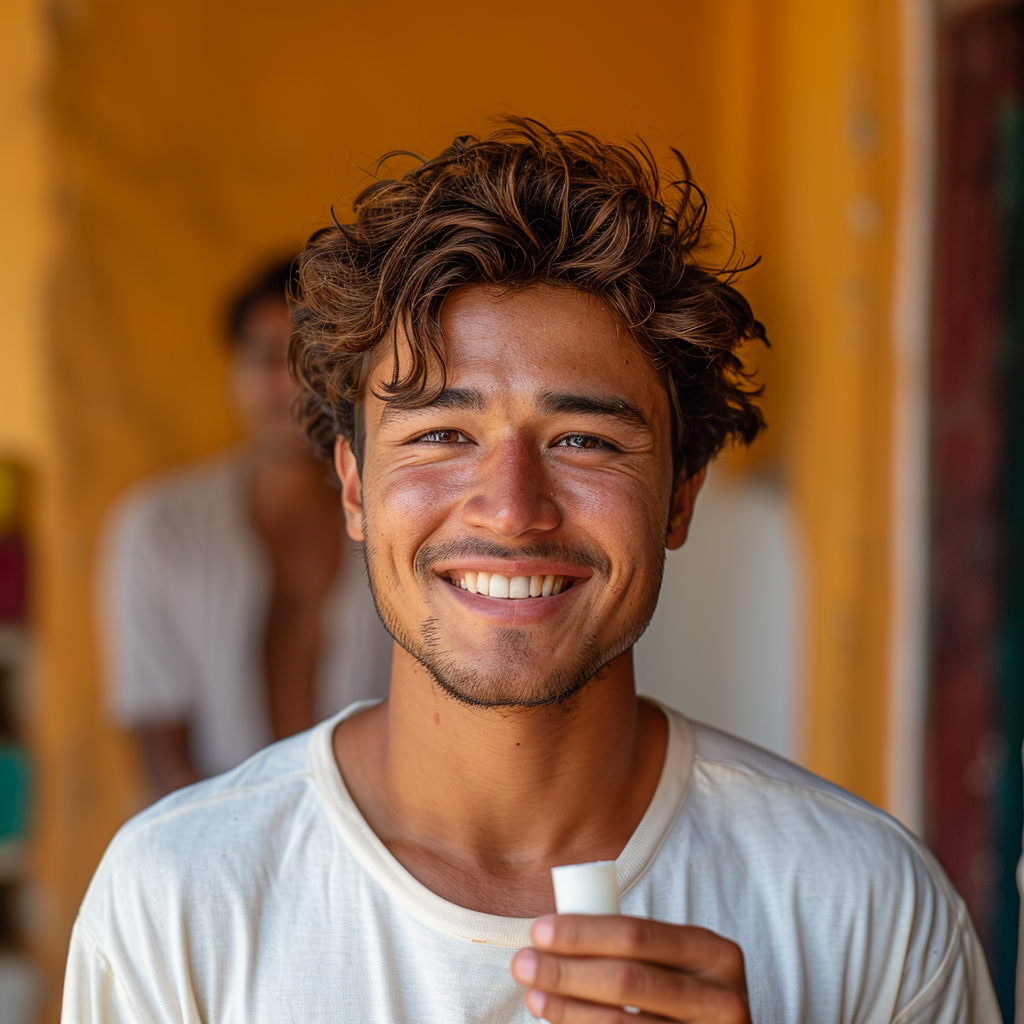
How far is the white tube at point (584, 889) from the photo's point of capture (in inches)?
41.9

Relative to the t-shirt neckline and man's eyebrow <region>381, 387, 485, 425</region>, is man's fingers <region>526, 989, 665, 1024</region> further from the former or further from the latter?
man's eyebrow <region>381, 387, 485, 425</region>

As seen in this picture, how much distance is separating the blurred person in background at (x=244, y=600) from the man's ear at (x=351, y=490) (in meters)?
1.37

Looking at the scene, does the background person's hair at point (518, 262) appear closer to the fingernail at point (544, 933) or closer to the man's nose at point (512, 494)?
the man's nose at point (512, 494)

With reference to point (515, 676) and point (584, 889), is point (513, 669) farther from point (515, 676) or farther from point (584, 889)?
point (584, 889)

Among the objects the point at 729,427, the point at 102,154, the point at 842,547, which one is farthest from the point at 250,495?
the point at 729,427

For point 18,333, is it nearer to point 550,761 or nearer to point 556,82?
point 556,82

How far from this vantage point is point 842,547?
8.39 feet

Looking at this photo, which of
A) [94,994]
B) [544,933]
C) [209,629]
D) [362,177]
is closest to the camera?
[544,933]

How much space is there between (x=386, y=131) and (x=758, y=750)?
2390mm

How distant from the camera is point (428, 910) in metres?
1.32

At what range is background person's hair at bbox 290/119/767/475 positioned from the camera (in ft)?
4.65

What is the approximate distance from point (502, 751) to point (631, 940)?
43 centimetres

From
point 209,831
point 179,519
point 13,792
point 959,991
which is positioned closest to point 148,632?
point 179,519

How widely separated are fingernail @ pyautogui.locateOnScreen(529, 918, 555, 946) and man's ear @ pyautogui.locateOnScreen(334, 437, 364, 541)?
640 mm
